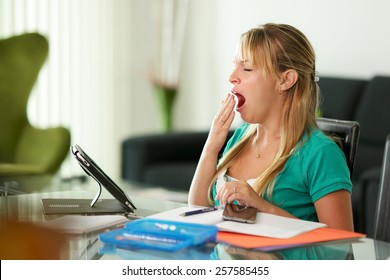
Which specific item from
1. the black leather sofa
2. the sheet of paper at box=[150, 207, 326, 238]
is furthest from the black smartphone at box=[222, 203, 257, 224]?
the black leather sofa

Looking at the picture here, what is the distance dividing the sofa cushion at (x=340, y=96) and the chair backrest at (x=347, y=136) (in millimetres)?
1974

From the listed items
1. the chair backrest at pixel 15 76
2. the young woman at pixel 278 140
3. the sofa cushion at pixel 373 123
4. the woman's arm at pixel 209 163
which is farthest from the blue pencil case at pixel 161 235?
the chair backrest at pixel 15 76

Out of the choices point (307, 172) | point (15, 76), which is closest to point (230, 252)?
point (307, 172)

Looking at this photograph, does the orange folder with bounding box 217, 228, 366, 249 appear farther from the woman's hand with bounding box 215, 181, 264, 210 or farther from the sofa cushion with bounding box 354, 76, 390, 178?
the sofa cushion with bounding box 354, 76, 390, 178

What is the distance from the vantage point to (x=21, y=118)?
154 inches

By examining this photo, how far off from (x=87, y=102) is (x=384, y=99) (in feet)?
6.18

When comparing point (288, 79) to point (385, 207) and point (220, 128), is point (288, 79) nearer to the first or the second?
point (220, 128)

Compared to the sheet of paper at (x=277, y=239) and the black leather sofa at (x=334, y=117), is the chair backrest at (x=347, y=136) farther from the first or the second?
the black leather sofa at (x=334, y=117)

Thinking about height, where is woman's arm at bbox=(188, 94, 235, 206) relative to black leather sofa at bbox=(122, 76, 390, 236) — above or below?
above

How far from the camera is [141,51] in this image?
15.7 ft

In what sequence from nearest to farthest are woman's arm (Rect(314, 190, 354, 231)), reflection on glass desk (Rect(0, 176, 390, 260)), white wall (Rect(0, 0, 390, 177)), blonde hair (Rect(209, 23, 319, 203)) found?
reflection on glass desk (Rect(0, 176, 390, 260)) → woman's arm (Rect(314, 190, 354, 231)) → blonde hair (Rect(209, 23, 319, 203)) → white wall (Rect(0, 0, 390, 177))

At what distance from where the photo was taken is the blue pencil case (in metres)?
1.10
